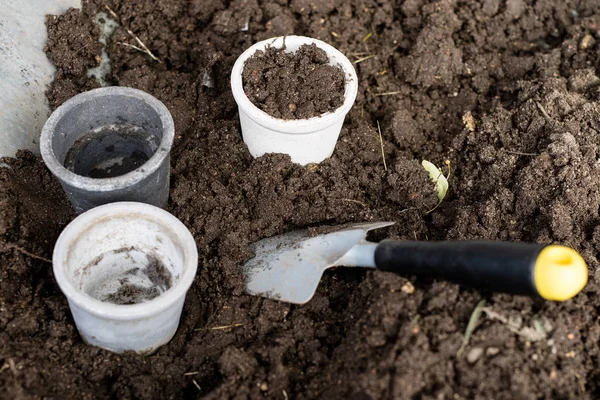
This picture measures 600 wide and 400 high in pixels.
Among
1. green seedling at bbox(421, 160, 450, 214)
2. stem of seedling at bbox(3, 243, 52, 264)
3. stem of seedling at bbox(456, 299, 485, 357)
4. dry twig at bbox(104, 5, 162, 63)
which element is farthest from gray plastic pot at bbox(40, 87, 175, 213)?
stem of seedling at bbox(456, 299, 485, 357)

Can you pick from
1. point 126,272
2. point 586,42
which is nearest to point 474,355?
point 126,272

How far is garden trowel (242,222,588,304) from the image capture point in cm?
194

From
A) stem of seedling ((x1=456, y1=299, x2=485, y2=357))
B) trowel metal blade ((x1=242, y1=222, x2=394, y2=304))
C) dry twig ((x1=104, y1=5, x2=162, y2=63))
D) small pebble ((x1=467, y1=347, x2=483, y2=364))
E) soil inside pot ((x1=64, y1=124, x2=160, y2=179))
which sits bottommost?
trowel metal blade ((x1=242, y1=222, x2=394, y2=304))

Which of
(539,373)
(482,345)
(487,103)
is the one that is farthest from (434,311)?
(487,103)

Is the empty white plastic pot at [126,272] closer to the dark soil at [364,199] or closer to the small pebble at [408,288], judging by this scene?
the dark soil at [364,199]

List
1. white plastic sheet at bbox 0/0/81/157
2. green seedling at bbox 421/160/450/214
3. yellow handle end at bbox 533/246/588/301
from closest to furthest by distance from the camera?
yellow handle end at bbox 533/246/588/301
white plastic sheet at bbox 0/0/81/157
green seedling at bbox 421/160/450/214

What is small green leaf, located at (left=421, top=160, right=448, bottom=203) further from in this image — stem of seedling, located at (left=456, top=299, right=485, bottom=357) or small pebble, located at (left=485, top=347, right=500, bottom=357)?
small pebble, located at (left=485, top=347, right=500, bottom=357)

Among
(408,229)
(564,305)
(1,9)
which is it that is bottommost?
(408,229)

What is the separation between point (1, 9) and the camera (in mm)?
2693

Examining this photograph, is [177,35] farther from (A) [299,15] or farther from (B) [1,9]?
(B) [1,9]

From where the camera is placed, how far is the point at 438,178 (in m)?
2.87

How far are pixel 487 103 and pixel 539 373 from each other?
5.14 ft

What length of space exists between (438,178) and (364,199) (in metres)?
0.35

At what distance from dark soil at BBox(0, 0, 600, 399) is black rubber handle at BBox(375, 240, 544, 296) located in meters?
0.07
